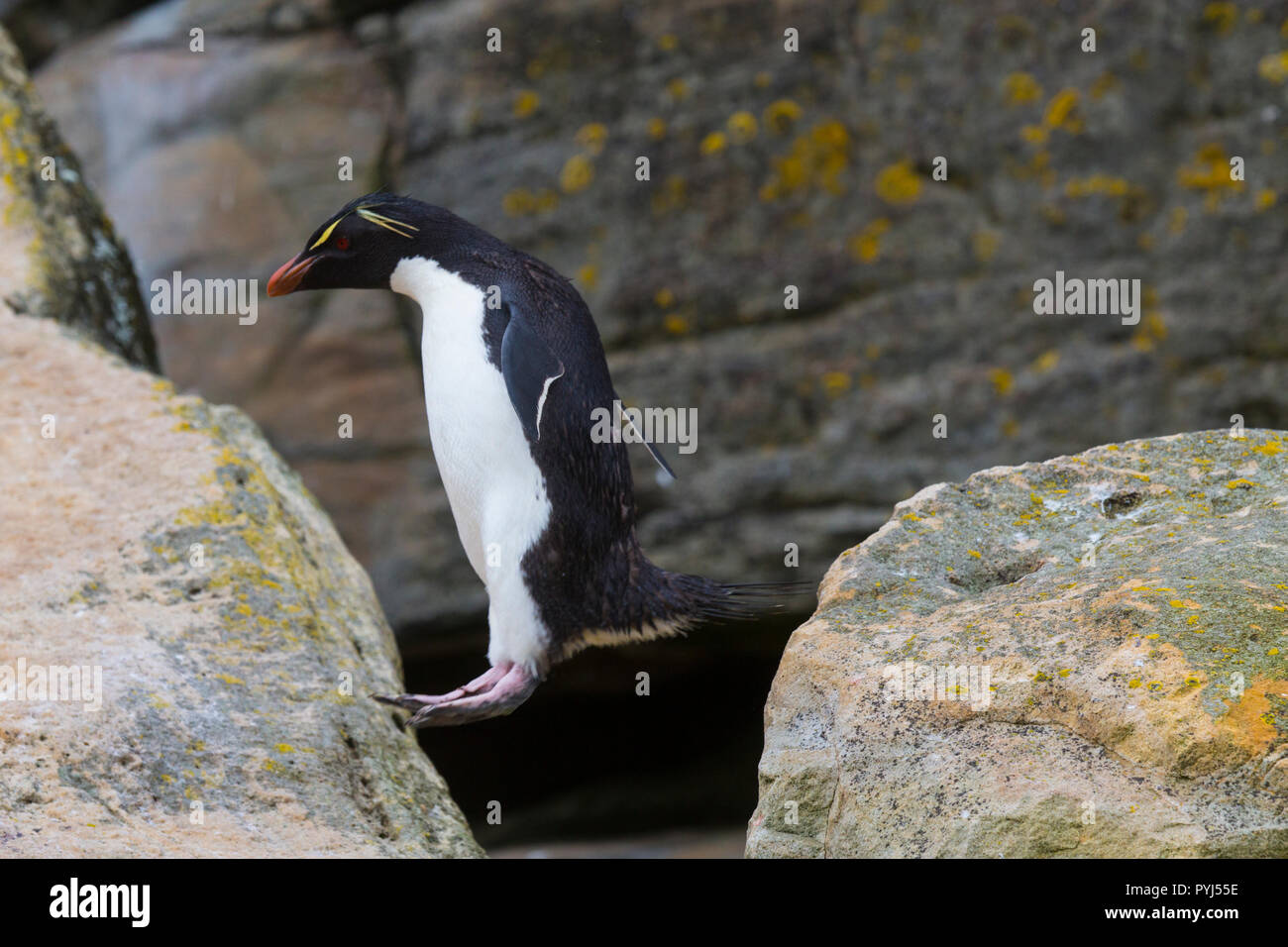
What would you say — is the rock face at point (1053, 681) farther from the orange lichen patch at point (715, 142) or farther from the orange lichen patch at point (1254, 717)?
the orange lichen patch at point (715, 142)

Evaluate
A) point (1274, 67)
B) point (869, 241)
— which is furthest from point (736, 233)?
point (1274, 67)

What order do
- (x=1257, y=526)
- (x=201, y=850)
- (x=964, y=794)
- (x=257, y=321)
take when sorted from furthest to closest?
(x=257, y=321), (x=1257, y=526), (x=201, y=850), (x=964, y=794)

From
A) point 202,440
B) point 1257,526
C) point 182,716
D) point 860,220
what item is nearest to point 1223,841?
point 1257,526

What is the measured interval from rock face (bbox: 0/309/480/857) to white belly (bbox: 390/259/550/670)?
354 millimetres

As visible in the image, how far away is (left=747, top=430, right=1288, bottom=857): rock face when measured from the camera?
218 cm

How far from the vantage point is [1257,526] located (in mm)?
2719

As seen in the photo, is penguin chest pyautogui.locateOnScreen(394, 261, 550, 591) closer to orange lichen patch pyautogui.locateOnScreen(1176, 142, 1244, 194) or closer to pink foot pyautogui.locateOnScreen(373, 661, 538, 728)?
pink foot pyautogui.locateOnScreen(373, 661, 538, 728)

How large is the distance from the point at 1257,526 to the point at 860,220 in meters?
3.41

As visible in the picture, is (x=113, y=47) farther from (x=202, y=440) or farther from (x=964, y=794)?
(x=964, y=794)

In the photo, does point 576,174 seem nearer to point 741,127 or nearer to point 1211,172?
point 741,127

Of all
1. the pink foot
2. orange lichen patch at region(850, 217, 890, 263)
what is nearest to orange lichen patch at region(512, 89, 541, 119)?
orange lichen patch at region(850, 217, 890, 263)

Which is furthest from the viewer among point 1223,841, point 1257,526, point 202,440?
point 202,440

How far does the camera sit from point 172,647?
2.95 m

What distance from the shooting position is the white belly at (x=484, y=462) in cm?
316
